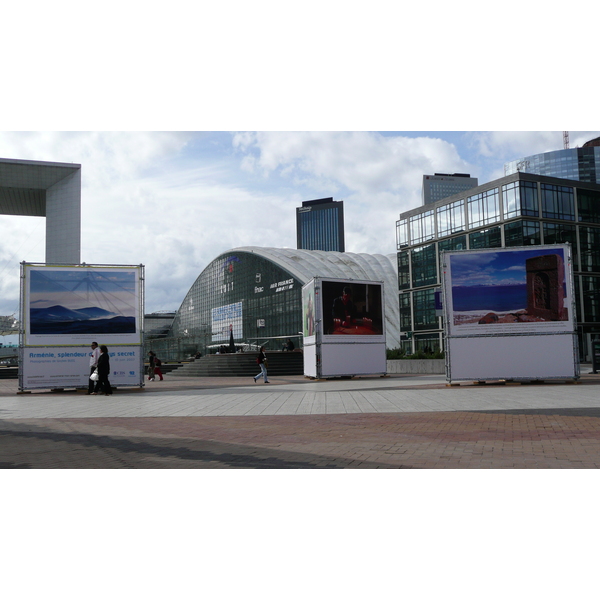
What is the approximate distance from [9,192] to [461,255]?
39.5 metres

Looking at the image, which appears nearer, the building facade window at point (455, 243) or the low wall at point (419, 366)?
the low wall at point (419, 366)

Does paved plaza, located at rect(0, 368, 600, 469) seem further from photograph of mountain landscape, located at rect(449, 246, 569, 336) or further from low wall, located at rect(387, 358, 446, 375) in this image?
low wall, located at rect(387, 358, 446, 375)

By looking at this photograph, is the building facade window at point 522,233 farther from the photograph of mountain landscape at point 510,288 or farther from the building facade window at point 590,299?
the photograph of mountain landscape at point 510,288

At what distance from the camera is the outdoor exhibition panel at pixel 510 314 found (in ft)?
64.9

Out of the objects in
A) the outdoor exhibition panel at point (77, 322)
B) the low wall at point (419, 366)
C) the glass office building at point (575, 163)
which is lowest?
the low wall at point (419, 366)

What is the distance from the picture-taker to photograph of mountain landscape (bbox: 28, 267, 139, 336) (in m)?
20.7

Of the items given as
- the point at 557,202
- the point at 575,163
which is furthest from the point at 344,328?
the point at 575,163

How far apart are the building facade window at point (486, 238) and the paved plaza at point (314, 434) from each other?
42.3 metres

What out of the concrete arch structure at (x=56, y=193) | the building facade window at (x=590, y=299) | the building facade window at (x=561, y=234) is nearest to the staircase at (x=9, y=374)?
the concrete arch structure at (x=56, y=193)

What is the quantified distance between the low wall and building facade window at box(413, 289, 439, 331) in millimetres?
29677

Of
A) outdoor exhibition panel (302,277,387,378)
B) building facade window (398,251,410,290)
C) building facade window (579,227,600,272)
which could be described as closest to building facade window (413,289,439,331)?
building facade window (398,251,410,290)

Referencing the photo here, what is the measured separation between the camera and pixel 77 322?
2097 centimetres

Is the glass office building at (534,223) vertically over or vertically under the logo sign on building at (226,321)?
over

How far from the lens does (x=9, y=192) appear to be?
48.3 m
